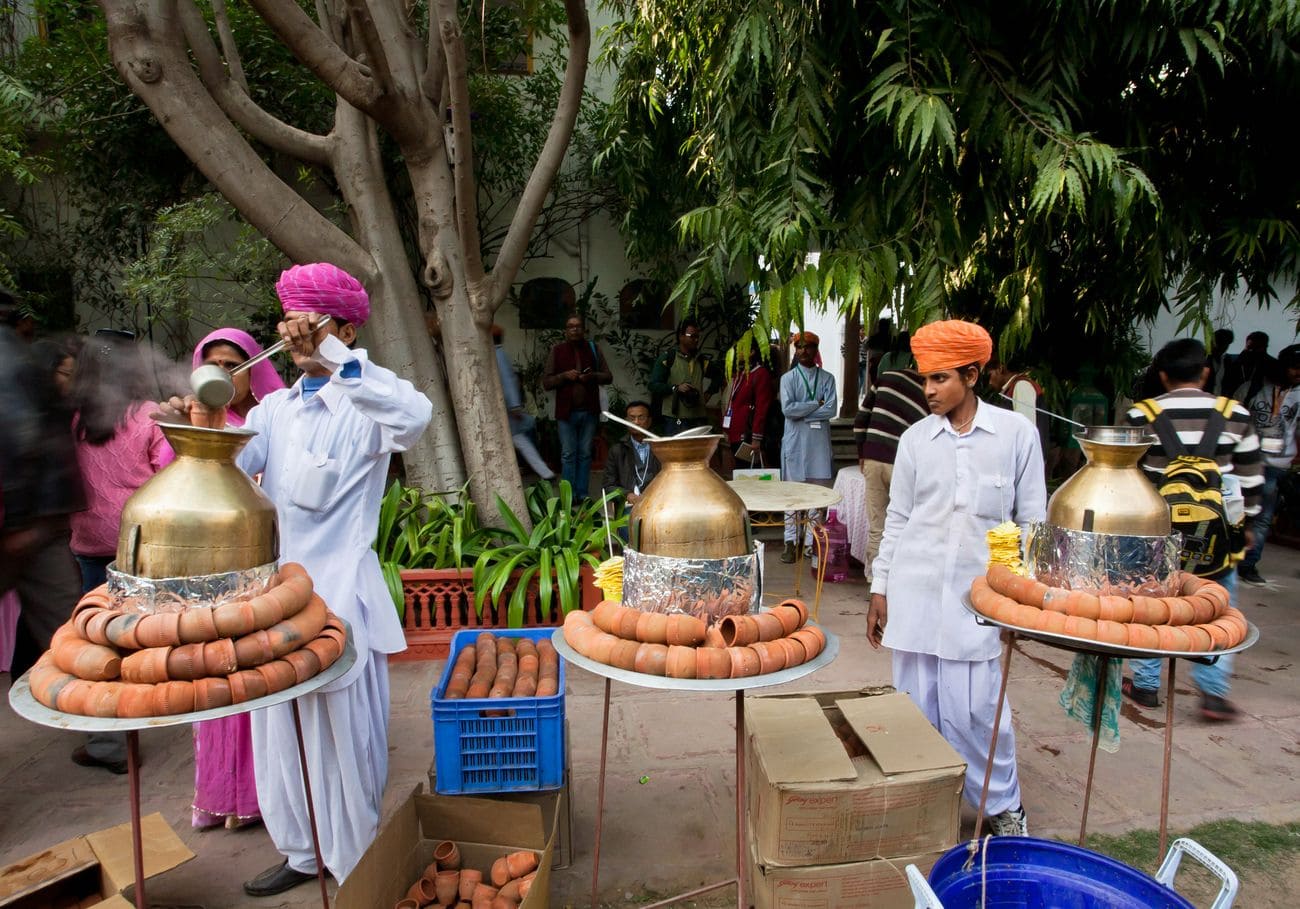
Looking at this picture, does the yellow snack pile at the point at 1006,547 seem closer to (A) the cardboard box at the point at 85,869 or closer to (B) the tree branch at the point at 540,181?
(A) the cardboard box at the point at 85,869

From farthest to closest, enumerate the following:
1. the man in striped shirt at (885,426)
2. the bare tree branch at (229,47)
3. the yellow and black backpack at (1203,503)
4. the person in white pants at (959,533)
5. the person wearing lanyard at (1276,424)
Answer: the person wearing lanyard at (1276,424), the bare tree branch at (229,47), the man in striped shirt at (885,426), the yellow and black backpack at (1203,503), the person in white pants at (959,533)

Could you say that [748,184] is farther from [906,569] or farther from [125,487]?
[125,487]

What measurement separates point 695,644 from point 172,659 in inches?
44.4

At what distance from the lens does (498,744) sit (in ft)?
9.06

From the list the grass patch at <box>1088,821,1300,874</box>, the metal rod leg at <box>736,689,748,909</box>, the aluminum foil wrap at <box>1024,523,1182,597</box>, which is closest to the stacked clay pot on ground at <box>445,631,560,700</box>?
the metal rod leg at <box>736,689,748,909</box>

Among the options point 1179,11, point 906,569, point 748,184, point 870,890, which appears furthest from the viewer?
point 748,184

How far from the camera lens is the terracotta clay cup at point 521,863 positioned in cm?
254

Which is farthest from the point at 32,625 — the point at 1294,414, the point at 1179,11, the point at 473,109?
the point at 1294,414

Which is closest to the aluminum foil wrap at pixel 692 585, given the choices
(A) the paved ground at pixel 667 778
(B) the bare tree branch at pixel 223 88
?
(A) the paved ground at pixel 667 778

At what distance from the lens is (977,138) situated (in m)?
4.51

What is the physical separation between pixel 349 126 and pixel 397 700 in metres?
4.04

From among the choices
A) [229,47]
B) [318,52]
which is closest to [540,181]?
[318,52]

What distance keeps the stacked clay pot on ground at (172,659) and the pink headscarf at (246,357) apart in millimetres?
946

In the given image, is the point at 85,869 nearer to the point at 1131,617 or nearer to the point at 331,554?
the point at 331,554
